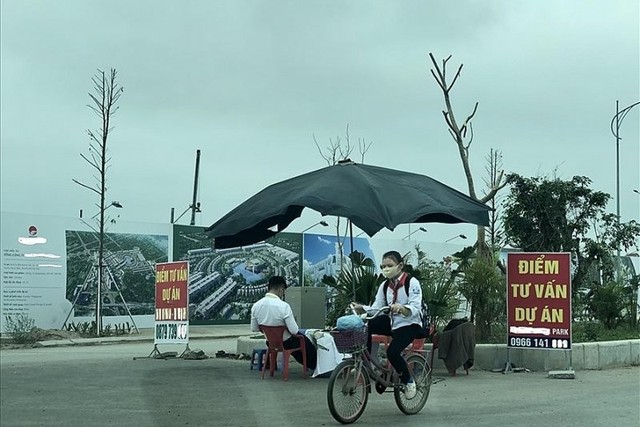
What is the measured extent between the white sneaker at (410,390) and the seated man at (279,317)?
3.22m

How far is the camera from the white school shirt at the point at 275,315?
40.6 ft

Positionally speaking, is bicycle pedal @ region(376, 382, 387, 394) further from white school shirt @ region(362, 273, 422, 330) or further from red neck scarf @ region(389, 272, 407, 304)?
red neck scarf @ region(389, 272, 407, 304)

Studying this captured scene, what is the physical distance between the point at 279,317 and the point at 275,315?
0.20ft

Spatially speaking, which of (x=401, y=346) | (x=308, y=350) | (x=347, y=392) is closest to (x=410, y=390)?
(x=401, y=346)

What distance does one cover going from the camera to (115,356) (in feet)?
55.8

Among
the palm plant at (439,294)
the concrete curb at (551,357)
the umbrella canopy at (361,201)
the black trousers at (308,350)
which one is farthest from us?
the palm plant at (439,294)

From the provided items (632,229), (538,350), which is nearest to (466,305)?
(538,350)

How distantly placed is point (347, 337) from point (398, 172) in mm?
5129

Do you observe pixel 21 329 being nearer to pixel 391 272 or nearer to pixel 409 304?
pixel 391 272

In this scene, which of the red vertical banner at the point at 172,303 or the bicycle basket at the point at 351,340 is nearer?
the bicycle basket at the point at 351,340

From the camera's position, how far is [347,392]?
8820 mm

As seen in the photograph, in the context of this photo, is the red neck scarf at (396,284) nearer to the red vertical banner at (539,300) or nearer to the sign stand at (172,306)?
the red vertical banner at (539,300)

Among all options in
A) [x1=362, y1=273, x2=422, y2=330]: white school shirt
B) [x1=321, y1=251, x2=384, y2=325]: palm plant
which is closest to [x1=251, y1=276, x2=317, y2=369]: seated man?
[x1=321, y1=251, x2=384, y2=325]: palm plant

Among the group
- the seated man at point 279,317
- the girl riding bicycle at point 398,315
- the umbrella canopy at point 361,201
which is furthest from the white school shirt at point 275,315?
the girl riding bicycle at point 398,315
